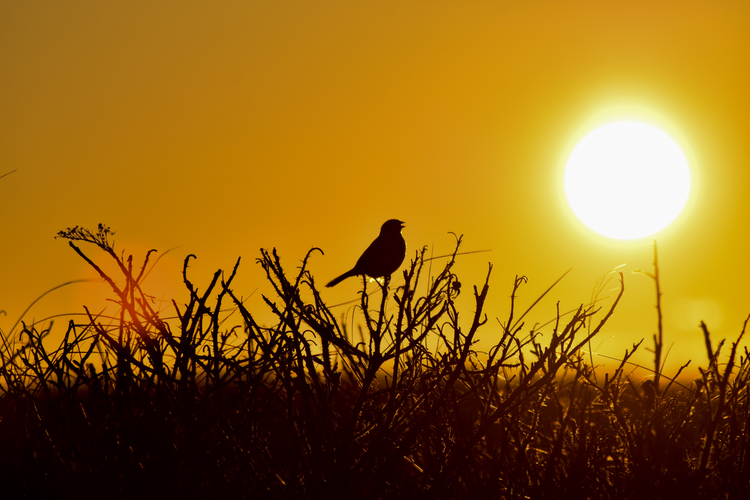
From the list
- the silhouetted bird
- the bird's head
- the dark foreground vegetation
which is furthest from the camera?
the bird's head

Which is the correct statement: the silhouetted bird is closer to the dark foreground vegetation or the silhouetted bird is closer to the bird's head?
the bird's head

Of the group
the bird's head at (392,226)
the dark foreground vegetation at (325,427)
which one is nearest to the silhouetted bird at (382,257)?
the bird's head at (392,226)

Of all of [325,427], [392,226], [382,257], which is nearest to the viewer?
[325,427]

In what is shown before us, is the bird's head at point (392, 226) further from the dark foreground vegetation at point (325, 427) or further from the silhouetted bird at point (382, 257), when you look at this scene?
the dark foreground vegetation at point (325, 427)

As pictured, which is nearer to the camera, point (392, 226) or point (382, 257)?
point (382, 257)

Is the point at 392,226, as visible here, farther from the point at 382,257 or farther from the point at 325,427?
the point at 325,427

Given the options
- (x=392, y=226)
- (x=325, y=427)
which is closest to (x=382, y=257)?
(x=392, y=226)

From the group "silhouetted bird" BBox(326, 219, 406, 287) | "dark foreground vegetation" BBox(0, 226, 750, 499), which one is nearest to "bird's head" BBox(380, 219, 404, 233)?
"silhouetted bird" BBox(326, 219, 406, 287)

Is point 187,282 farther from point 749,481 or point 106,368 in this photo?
point 749,481

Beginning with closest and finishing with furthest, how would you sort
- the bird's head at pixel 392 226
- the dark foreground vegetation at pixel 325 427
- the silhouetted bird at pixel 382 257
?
the dark foreground vegetation at pixel 325 427, the silhouetted bird at pixel 382 257, the bird's head at pixel 392 226

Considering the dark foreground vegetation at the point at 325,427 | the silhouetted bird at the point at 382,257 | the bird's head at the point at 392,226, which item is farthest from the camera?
the bird's head at the point at 392,226

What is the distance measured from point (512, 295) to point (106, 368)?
71.2 inches

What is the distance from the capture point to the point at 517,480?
8.41ft

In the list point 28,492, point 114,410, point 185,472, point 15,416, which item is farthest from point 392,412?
point 15,416
